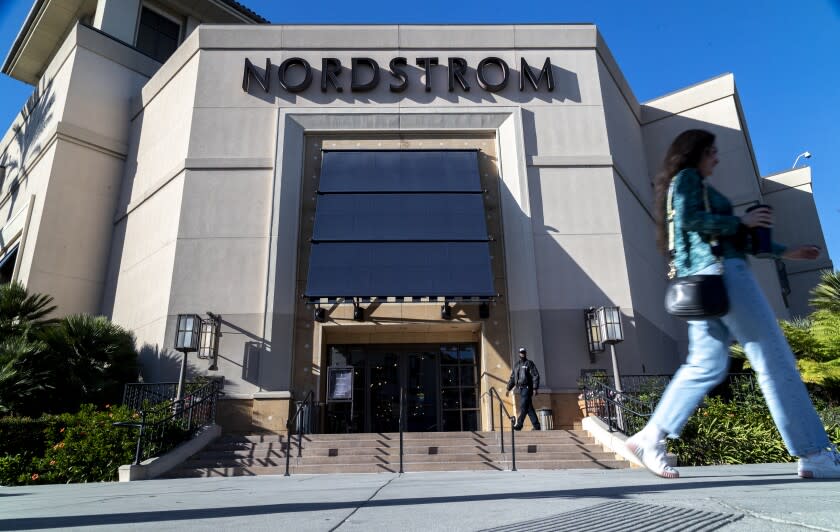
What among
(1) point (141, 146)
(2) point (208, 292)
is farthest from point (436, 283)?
(1) point (141, 146)

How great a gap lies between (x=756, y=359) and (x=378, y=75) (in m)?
16.0

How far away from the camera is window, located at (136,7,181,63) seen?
74.7ft

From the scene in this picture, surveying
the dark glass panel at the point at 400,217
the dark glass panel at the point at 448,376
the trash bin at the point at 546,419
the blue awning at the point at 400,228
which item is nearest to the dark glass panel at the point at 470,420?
the dark glass panel at the point at 448,376

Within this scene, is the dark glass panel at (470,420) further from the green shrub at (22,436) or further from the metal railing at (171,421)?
the green shrub at (22,436)

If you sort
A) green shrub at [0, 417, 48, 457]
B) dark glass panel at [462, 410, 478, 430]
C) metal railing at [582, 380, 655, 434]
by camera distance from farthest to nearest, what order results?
dark glass panel at [462, 410, 478, 430]
metal railing at [582, 380, 655, 434]
green shrub at [0, 417, 48, 457]

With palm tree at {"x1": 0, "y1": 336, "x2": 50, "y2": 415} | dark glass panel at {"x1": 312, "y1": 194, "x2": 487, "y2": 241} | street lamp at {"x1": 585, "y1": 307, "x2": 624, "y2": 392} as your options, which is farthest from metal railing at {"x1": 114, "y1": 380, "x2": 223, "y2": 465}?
street lamp at {"x1": 585, "y1": 307, "x2": 624, "y2": 392}

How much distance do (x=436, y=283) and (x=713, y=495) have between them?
36.7 ft

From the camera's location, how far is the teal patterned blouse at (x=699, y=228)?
9.47 ft

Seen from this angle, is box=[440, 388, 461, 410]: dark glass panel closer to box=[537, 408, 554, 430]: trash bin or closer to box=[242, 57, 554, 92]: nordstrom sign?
box=[537, 408, 554, 430]: trash bin

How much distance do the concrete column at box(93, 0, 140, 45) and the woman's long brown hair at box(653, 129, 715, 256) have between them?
78.9ft

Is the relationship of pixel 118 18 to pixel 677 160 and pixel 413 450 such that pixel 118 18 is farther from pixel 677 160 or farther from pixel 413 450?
pixel 677 160

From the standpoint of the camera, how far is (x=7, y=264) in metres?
21.2

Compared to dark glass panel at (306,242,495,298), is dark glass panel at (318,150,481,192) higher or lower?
higher

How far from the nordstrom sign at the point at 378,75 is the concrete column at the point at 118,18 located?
27.4ft
